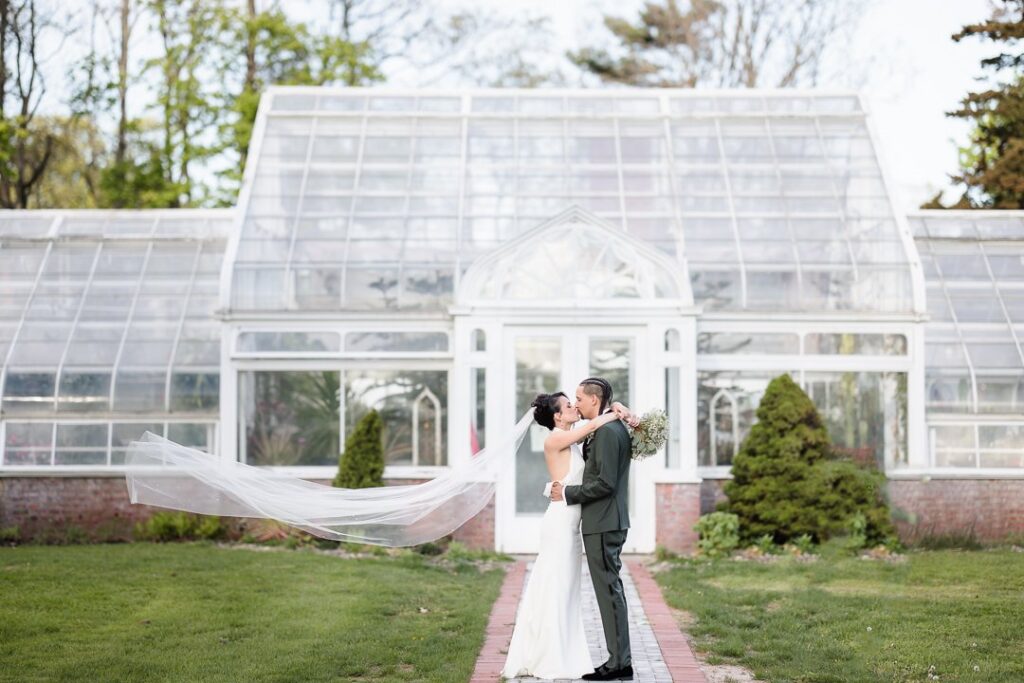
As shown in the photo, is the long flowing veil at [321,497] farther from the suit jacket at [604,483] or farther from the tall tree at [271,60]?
the tall tree at [271,60]

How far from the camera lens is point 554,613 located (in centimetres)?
836

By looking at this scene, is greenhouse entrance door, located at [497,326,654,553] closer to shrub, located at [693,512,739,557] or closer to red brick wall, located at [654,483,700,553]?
red brick wall, located at [654,483,700,553]

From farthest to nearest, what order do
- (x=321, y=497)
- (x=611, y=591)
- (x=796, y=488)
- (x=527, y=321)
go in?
(x=527, y=321)
(x=796, y=488)
(x=321, y=497)
(x=611, y=591)

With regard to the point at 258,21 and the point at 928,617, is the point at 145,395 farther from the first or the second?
the point at 258,21

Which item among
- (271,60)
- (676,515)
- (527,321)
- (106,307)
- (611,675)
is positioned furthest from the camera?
(271,60)

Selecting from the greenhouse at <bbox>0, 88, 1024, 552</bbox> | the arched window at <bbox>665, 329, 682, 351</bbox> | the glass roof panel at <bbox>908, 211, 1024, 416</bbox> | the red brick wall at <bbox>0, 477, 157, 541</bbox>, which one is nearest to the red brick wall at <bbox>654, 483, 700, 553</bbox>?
the greenhouse at <bbox>0, 88, 1024, 552</bbox>

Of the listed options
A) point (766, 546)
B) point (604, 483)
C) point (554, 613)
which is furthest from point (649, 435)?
A: point (766, 546)

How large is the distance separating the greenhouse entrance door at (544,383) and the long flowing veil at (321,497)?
488 cm

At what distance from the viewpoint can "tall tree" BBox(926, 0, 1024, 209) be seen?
20.8 metres

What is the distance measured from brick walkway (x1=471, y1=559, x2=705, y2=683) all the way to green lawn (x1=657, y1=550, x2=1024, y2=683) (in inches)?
9.4

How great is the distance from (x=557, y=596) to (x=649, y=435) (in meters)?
1.44

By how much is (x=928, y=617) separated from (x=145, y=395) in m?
10.6

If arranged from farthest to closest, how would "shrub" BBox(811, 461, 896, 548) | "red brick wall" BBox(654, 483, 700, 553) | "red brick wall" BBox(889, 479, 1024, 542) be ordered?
"red brick wall" BBox(889, 479, 1024, 542), "red brick wall" BBox(654, 483, 700, 553), "shrub" BBox(811, 461, 896, 548)

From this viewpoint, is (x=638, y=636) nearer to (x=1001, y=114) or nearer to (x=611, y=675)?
(x=611, y=675)
